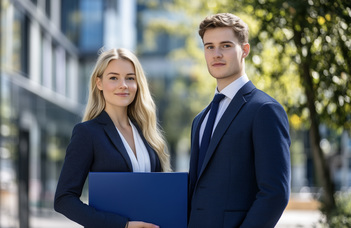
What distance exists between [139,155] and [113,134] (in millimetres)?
203

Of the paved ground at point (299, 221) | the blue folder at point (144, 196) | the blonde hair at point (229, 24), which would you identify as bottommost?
the paved ground at point (299, 221)

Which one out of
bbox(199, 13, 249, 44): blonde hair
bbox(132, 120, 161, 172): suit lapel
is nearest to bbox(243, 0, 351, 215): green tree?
bbox(199, 13, 249, 44): blonde hair

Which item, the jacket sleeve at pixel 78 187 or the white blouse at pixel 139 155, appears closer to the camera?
the jacket sleeve at pixel 78 187

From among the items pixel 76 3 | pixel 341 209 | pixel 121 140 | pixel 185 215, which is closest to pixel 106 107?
pixel 121 140

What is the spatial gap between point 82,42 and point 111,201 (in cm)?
2159

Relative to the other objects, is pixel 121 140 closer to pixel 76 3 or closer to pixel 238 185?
pixel 238 185

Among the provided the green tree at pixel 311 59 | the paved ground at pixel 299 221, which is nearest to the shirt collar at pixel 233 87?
the green tree at pixel 311 59

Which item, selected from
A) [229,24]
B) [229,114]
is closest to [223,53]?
[229,24]

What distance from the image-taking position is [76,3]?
74.4 ft

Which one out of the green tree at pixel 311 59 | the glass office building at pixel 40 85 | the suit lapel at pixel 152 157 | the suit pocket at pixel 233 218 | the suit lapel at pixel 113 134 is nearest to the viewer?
the suit pocket at pixel 233 218

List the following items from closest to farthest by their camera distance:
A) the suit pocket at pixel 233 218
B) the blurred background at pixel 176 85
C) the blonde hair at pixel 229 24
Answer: the suit pocket at pixel 233 218
the blonde hair at pixel 229 24
the blurred background at pixel 176 85

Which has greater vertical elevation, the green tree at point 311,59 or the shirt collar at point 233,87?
the green tree at point 311,59

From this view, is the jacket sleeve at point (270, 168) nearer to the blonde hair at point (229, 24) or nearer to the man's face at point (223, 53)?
the man's face at point (223, 53)

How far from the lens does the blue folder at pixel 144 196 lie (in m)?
2.96
